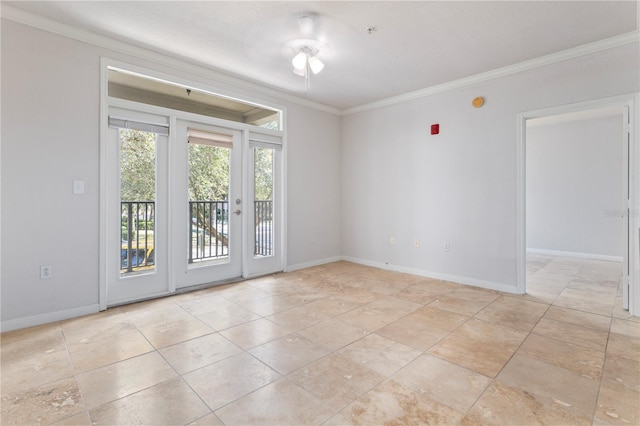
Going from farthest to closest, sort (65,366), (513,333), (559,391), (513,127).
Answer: (513,127) < (513,333) < (65,366) < (559,391)

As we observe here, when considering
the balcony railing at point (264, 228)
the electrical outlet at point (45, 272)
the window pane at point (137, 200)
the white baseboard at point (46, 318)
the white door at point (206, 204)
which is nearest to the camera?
the white baseboard at point (46, 318)

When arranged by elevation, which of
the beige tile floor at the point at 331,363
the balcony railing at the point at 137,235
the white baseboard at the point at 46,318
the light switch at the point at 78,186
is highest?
the light switch at the point at 78,186

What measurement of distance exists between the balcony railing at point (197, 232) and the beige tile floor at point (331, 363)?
0.55 meters

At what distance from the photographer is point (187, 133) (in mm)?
3668

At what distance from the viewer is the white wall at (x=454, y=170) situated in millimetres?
3314

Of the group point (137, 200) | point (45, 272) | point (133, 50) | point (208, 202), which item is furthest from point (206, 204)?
point (133, 50)

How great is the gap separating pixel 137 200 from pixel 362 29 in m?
2.87

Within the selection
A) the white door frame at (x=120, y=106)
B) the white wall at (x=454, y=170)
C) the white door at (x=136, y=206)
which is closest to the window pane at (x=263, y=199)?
the white door frame at (x=120, y=106)

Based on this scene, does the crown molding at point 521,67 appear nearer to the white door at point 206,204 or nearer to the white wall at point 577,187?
the white door at point 206,204

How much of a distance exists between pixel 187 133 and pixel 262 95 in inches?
48.5

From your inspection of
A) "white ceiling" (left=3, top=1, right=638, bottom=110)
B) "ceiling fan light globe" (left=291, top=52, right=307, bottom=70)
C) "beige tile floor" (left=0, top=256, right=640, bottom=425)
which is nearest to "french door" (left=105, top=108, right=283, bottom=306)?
"beige tile floor" (left=0, top=256, right=640, bottom=425)

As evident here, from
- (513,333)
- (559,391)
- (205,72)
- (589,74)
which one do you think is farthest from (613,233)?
(205,72)

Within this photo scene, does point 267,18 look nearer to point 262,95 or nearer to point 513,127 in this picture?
point 262,95

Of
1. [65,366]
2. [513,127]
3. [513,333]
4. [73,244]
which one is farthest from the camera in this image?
[513,127]
